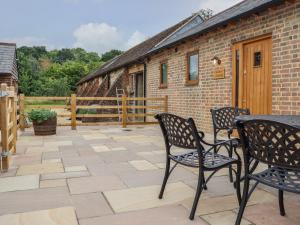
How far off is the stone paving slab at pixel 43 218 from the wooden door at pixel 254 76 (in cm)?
449

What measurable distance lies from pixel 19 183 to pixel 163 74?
8.14 metres

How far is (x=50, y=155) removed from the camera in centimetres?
517

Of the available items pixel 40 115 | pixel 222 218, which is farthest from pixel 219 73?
pixel 222 218

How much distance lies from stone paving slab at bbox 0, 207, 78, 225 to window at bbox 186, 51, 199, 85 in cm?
646

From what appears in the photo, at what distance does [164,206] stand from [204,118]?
17.9 ft

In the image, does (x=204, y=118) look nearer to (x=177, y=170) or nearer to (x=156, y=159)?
(x=156, y=159)

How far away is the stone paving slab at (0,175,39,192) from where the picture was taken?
10.8 ft

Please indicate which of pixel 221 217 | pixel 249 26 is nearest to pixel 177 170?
pixel 221 217

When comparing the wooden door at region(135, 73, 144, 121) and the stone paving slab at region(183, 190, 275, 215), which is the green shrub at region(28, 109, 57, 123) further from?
the wooden door at region(135, 73, 144, 121)

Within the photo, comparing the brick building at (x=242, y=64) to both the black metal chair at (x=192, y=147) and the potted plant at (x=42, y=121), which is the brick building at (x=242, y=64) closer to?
the black metal chair at (x=192, y=147)

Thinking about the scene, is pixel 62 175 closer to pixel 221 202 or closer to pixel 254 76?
pixel 221 202

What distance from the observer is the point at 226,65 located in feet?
23.1

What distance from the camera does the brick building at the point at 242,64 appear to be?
521cm

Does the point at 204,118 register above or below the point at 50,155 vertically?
above
